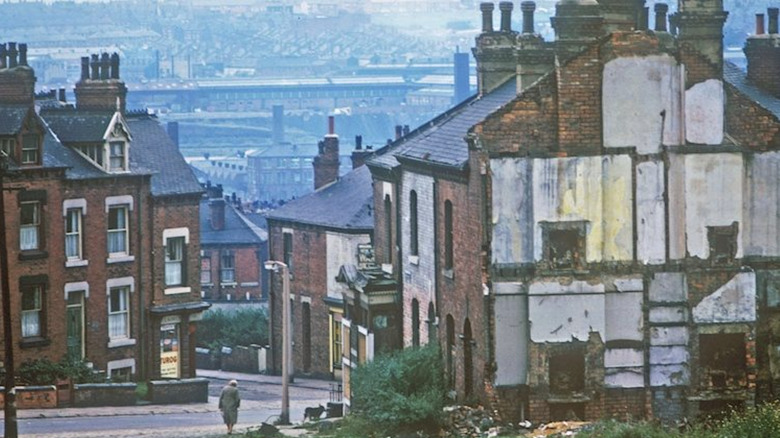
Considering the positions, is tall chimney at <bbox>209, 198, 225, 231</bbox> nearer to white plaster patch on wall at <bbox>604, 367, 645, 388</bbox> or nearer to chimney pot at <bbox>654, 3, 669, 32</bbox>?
chimney pot at <bbox>654, 3, 669, 32</bbox>

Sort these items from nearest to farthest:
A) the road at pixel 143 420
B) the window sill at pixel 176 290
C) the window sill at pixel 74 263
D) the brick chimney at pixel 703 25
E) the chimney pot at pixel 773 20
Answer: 1. the brick chimney at pixel 703 25
2. the road at pixel 143 420
3. the chimney pot at pixel 773 20
4. the window sill at pixel 74 263
5. the window sill at pixel 176 290

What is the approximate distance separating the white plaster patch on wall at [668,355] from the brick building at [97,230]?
941 inches

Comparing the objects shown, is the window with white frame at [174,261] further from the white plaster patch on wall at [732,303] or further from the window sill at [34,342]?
the white plaster patch on wall at [732,303]

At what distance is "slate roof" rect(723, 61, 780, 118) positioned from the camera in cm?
5725

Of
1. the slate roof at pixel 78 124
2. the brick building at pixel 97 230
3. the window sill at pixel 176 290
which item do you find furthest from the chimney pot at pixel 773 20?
the window sill at pixel 176 290

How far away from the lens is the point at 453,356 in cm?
5291

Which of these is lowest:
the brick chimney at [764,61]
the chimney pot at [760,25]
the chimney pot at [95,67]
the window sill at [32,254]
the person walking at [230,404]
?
the person walking at [230,404]

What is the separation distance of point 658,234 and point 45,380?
2418 centimetres

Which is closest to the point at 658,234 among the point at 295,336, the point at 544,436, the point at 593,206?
the point at 593,206

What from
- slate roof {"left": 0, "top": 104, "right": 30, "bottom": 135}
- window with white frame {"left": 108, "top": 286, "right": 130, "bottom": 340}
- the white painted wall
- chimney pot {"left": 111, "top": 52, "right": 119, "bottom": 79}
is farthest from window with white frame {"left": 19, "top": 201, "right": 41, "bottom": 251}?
the white painted wall

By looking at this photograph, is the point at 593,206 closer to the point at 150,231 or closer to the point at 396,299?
the point at 396,299

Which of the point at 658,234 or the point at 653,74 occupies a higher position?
the point at 653,74

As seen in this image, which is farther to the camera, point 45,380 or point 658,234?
point 45,380

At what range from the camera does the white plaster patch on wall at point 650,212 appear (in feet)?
161
